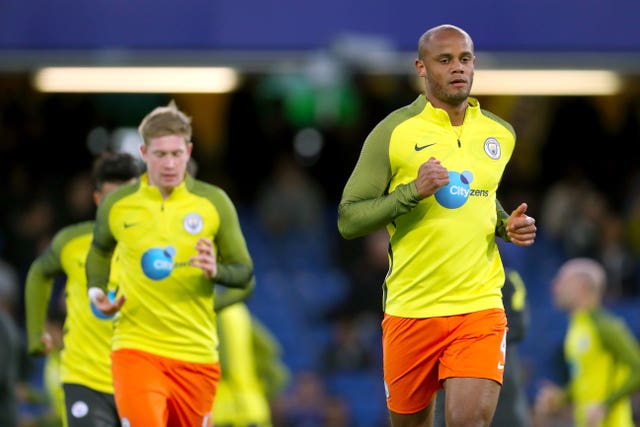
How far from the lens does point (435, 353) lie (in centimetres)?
697

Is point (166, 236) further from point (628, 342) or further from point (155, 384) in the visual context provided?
point (628, 342)

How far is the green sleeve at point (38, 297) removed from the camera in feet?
30.3

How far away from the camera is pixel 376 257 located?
1675 centimetres

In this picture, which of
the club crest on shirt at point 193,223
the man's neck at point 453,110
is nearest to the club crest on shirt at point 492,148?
the man's neck at point 453,110

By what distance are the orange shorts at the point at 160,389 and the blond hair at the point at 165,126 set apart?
1.19 m

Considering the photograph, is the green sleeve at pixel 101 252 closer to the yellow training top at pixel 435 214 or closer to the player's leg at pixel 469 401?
the yellow training top at pixel 435 214

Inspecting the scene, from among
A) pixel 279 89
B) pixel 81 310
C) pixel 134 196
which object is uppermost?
pixel 279 89

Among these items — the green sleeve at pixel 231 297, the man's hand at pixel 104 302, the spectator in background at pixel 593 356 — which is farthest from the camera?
the spectator in background at pixel 593 356

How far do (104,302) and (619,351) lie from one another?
5519 millimetres

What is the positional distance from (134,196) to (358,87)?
1072 cm

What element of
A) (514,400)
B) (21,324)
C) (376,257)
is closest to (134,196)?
(514,400)

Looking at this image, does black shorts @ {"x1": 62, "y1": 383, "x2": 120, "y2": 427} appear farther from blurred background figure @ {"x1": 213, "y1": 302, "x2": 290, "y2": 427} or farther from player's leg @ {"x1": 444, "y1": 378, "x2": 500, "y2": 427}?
blurred background figure @ {"x1": 213, "y1": 302, "x2": 290, "y2": 427}

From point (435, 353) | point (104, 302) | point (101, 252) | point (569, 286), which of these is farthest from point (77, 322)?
point (569, 286)

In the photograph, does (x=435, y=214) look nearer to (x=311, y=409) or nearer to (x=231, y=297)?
(x=231, y=297)
